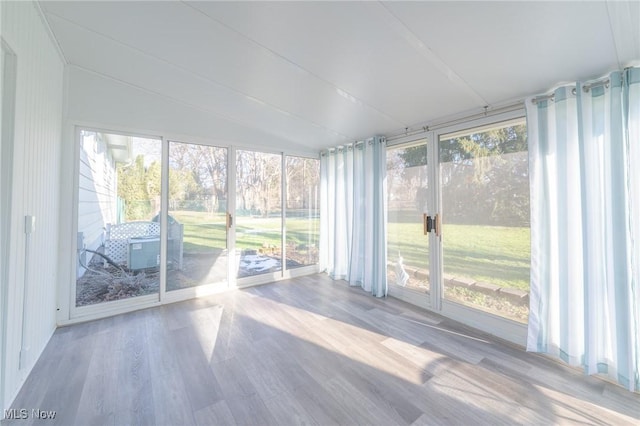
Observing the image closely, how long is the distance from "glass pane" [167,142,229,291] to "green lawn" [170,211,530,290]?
0.04 ft

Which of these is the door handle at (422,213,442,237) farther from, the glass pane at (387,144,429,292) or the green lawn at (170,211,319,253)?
the green lawn at (170,211,319,253)

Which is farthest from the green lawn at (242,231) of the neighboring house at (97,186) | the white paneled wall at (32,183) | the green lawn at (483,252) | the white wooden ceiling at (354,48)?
the green lawn at (483,252)

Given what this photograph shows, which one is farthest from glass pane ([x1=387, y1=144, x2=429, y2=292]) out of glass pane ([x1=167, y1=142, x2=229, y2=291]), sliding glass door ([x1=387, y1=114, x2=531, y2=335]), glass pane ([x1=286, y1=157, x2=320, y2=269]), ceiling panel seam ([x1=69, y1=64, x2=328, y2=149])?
glass pane ([x1=167, y1=142, x2=229, y2=291])

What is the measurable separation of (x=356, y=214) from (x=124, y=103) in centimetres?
314

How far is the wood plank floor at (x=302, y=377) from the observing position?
4.80ft

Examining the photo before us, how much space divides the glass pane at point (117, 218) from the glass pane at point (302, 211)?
1912 millimetres

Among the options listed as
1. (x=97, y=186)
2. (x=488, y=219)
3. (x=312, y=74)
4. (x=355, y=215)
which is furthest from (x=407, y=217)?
(x=97, y=186)

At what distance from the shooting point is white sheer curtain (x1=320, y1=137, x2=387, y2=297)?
132 inches

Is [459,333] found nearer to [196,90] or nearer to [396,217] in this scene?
[396,217]

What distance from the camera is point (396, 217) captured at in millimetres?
3328

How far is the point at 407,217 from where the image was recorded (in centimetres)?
319

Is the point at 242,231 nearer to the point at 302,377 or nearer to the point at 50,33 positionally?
the point at 302,377

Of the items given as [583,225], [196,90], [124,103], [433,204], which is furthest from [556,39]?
[124,103]

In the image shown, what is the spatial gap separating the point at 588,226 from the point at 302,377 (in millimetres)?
2337
